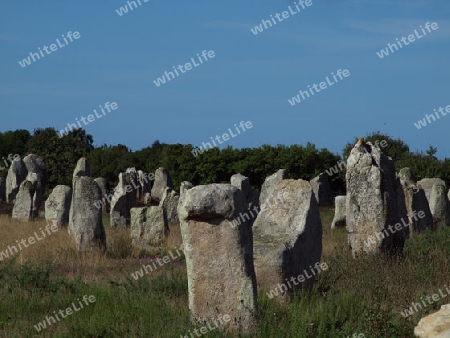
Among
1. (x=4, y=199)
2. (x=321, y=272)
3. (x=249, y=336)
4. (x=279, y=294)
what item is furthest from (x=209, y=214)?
(x=4, y=199)

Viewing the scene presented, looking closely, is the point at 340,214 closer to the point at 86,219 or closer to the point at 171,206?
the point at 171,206

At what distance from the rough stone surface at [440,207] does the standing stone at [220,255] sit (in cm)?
1511

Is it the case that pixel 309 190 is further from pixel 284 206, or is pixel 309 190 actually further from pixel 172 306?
pixel 172 306

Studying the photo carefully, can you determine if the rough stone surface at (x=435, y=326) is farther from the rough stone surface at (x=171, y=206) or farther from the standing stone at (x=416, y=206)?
the rough stone surface at (x=171, y=206)

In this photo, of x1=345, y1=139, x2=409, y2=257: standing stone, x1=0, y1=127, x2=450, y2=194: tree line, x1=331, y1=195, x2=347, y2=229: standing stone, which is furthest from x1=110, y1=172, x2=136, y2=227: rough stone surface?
x1=0, y1=127, x2=450, y2=194: tree line

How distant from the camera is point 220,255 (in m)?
8.66

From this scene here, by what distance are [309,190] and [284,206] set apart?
0.45m

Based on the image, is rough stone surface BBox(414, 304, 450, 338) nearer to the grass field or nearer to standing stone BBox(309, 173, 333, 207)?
the grass field

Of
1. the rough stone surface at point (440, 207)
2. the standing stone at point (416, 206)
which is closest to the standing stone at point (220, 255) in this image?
the standing stone at point (416, 206)

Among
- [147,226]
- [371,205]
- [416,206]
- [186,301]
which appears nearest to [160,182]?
[416,206]

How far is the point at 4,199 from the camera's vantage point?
1473 inches

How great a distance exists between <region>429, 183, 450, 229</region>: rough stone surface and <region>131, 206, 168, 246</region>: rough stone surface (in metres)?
8.66

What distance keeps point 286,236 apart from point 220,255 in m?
2.79

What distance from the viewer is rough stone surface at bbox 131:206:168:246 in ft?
60.4
